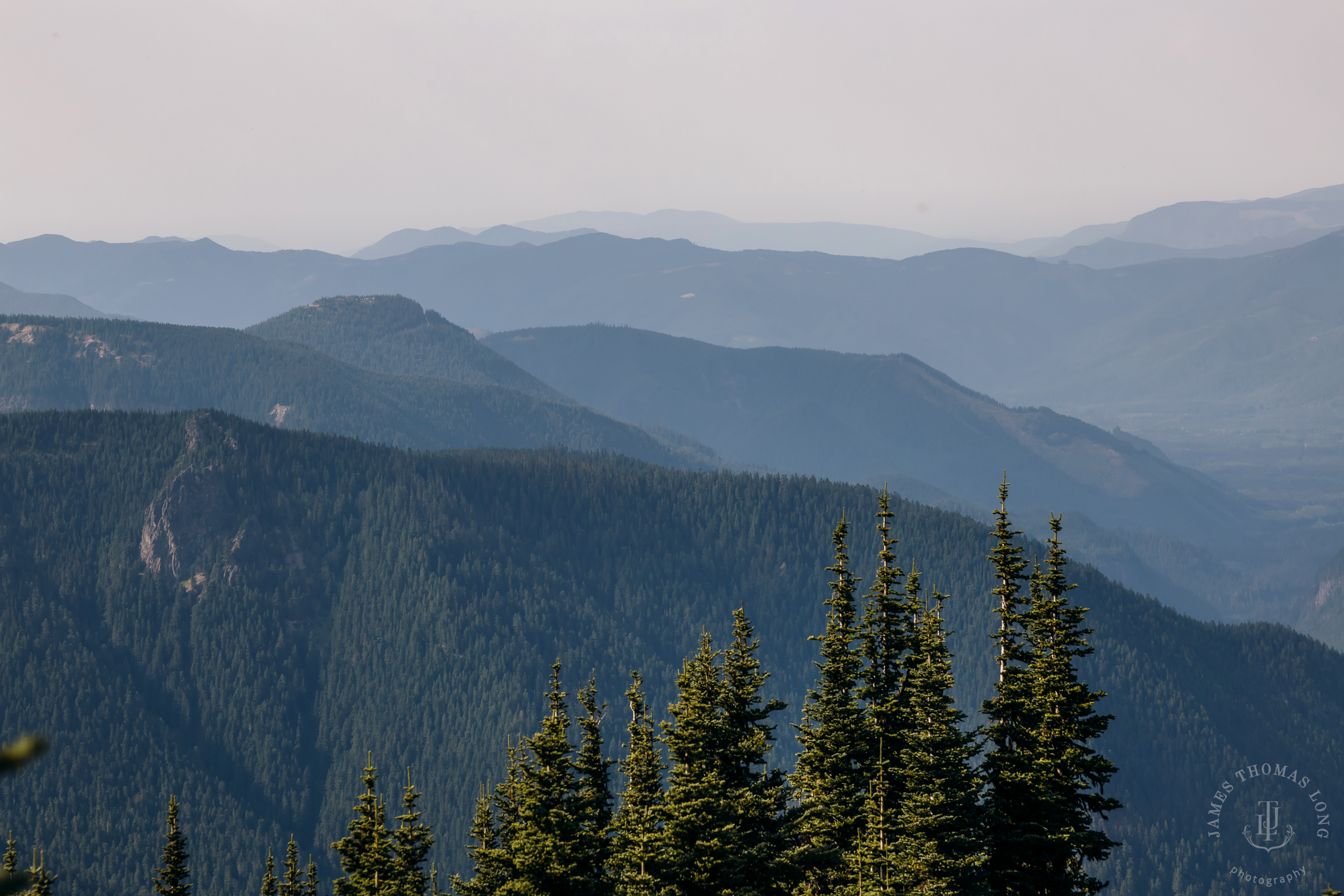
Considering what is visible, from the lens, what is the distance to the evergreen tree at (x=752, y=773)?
1908 inches

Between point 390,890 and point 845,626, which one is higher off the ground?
point 845,626

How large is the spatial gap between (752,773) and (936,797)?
30.1 ft

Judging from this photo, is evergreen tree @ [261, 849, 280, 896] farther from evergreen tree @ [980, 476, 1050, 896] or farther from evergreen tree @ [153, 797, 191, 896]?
evergreen tree @ [980, 476, 1050, 896]

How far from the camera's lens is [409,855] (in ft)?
193

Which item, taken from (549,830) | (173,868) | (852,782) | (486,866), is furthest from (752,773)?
(173,868)

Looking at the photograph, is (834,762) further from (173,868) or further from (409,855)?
(173,868)

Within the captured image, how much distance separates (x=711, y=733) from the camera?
5056cm

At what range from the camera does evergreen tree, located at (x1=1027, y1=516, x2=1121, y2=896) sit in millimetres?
50125

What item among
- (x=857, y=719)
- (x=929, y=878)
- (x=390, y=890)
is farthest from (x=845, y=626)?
(x=390, y=890)

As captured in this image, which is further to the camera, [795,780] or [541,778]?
[795,780]

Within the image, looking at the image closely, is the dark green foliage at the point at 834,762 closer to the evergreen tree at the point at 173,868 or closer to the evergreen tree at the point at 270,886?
the evergreen tree at the point at 173,868

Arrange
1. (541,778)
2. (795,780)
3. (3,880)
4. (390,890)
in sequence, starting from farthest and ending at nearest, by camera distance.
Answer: (390,890)
(795,780)
(541,778)
(3,880)

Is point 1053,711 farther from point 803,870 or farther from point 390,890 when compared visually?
point 390,890

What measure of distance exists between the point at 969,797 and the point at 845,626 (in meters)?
9.30
